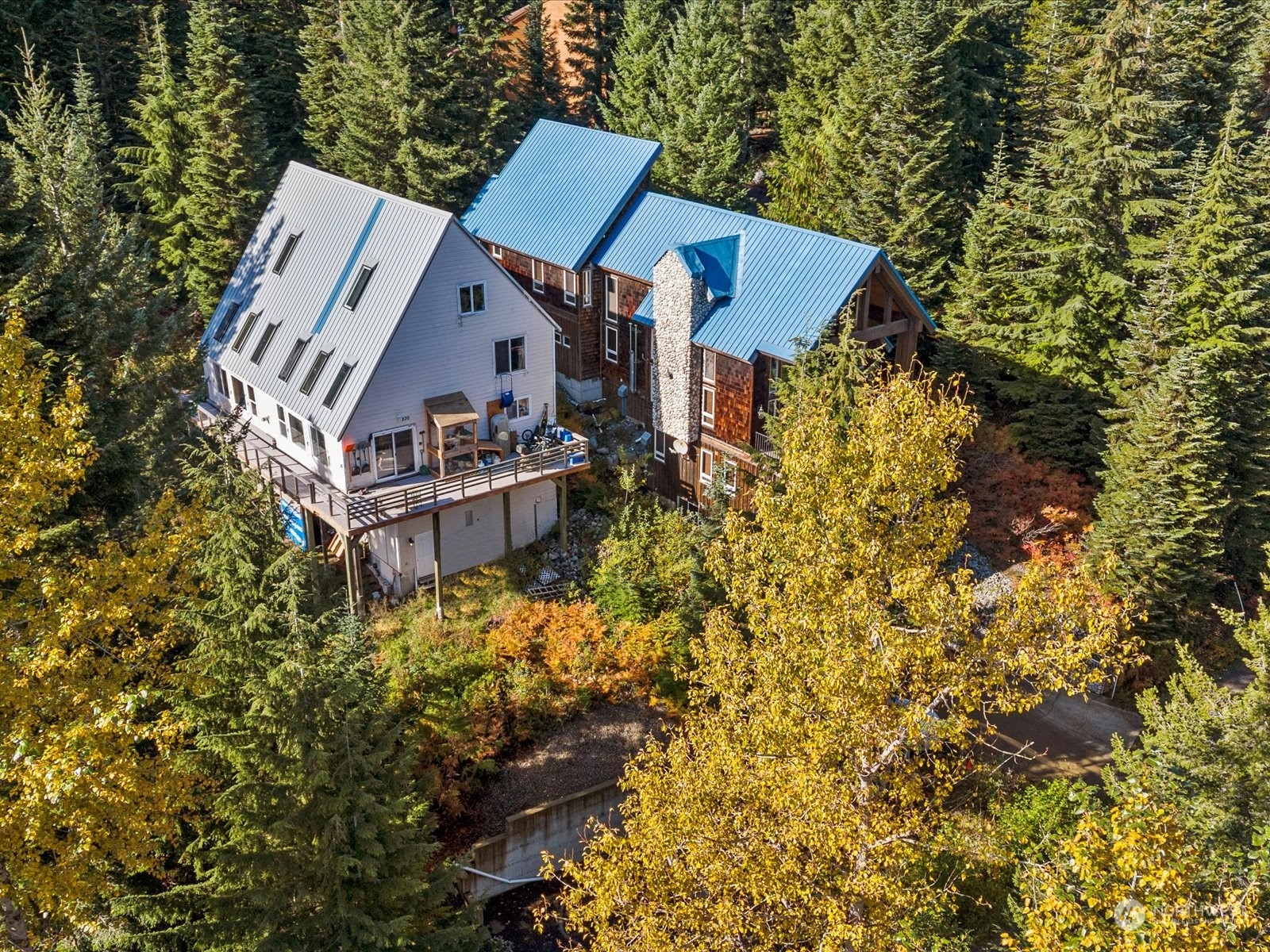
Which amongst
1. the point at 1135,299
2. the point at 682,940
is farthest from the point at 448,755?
the point at 1135,299

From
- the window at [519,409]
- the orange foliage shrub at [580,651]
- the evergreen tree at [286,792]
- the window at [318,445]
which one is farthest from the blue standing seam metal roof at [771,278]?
the evergreen tree at [286,792]

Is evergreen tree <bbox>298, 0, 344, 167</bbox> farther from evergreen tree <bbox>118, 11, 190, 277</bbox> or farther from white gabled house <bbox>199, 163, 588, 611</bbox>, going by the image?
white gabled house <bbox>199, 163, 588, 611</bbox>

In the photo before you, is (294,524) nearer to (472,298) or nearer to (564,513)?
(564,513)

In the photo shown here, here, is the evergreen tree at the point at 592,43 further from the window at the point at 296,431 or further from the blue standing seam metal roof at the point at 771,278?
the window at the point at 296,431

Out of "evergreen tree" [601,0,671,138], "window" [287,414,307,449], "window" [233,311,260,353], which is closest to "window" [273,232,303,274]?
"window" [233,311,260,353]

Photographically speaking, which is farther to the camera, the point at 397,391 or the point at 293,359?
the point at 293,359

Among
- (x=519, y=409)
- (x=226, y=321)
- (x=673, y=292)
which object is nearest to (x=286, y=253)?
(x=226, y=321)
